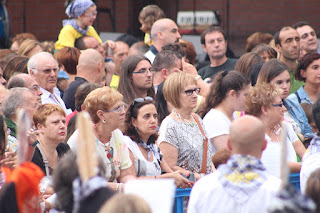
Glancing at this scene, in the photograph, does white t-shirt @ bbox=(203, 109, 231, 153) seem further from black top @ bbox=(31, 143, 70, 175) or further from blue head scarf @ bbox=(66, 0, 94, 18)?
blue head scarf @ bbox=(66, 0, 94, 18)

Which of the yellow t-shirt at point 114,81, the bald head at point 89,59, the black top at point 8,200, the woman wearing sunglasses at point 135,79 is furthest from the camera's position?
the yellow t-shirt at point 114,81

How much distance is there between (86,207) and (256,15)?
1145cm

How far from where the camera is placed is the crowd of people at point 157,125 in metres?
2.62

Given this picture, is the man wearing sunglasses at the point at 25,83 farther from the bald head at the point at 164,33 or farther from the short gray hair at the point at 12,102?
the bald head at the point at 164,33

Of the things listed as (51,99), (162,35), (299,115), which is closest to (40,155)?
(51,99)

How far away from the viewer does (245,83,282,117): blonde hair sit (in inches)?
200

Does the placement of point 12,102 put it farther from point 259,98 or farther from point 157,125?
point 259,98

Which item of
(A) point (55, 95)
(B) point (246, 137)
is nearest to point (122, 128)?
(A) point (55, 95)

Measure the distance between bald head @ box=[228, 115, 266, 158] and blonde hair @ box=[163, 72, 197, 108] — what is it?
217cm

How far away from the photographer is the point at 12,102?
187 inches

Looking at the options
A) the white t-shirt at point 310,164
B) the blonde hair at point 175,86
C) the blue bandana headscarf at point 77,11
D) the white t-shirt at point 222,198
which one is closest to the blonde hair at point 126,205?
the white t-shirt at point 222,198

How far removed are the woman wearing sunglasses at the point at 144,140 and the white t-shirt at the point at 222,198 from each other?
1588mm

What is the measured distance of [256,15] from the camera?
43.5ft

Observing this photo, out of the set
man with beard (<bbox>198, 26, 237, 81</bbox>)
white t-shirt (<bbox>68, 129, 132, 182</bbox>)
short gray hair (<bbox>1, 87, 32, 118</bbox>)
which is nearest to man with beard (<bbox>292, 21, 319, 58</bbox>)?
man with beard (<bbox>198, 26, 237, 81</bbox>)
